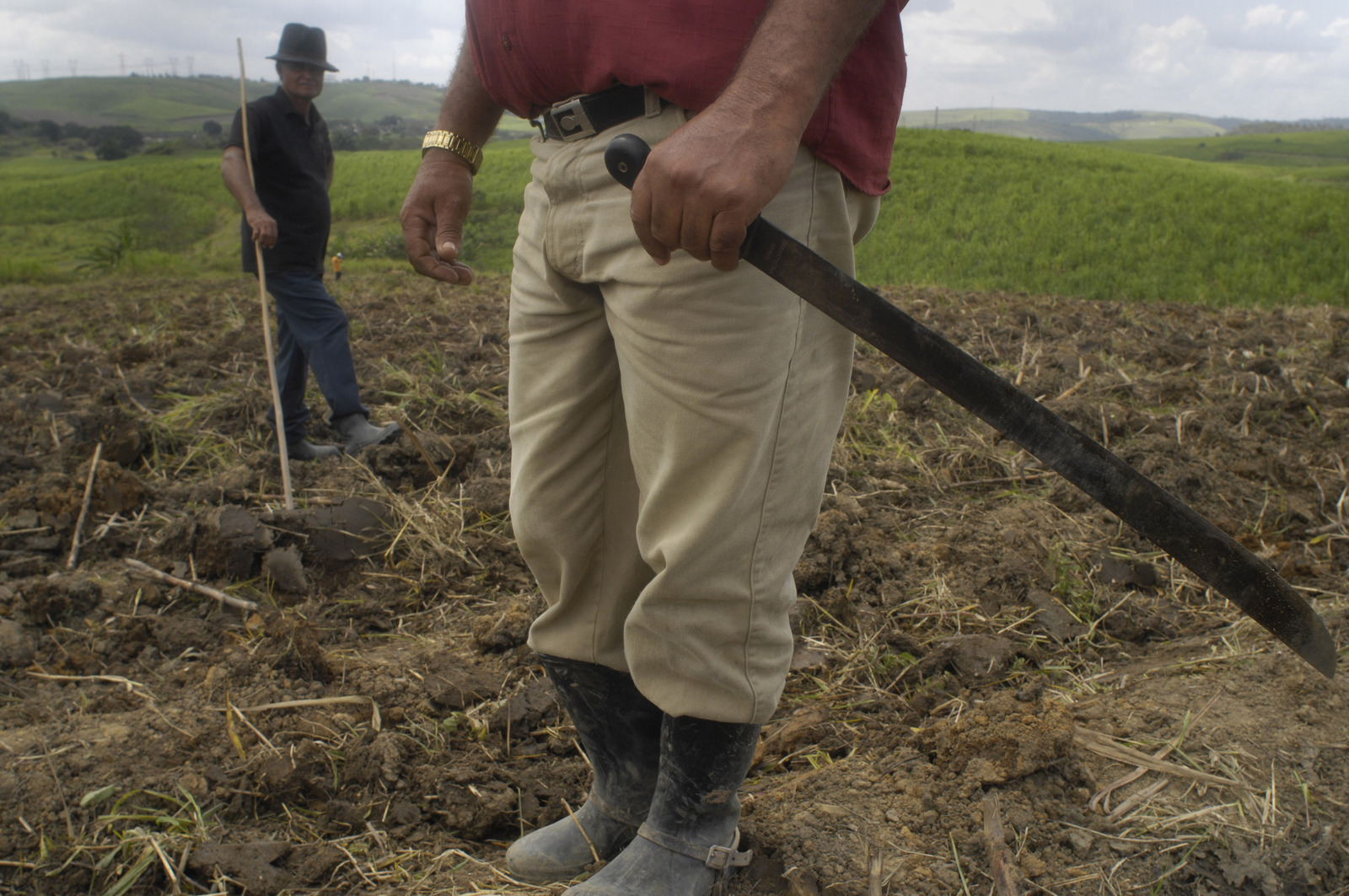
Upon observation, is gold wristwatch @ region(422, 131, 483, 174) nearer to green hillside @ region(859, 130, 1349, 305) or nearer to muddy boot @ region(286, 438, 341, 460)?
muddy boot @ region(286, 438, 341, 460)

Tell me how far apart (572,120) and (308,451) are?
3274mm

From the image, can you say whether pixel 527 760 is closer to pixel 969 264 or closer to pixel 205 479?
pixel 205 479

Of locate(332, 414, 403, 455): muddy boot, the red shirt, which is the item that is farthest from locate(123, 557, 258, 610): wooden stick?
the red shirt

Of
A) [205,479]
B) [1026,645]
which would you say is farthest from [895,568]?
[205,479]

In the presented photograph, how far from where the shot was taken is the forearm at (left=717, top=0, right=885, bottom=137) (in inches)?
40.0

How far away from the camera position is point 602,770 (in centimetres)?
162

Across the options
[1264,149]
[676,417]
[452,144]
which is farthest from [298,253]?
[1264,149]

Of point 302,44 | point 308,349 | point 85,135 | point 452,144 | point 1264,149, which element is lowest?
point 308,349

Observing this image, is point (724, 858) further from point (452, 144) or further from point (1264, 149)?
point (1264, 149)

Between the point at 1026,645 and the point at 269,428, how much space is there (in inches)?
136

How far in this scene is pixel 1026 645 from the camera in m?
2.33

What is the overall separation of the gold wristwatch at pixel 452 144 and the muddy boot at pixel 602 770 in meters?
0.93

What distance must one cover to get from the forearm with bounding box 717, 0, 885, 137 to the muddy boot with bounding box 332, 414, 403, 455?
329 cm

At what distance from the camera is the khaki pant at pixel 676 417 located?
118 cm
